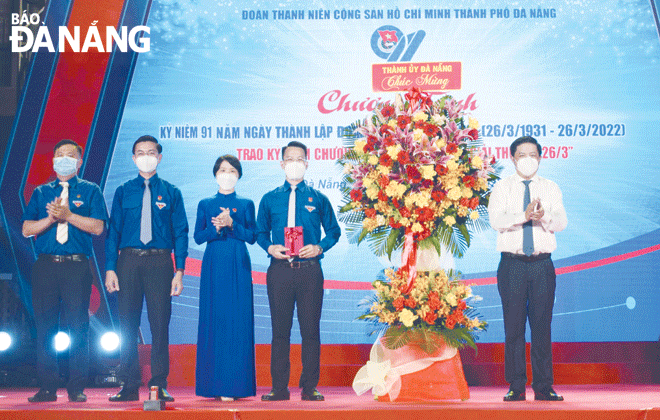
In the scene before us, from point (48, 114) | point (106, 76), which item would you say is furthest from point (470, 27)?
point (48, 114)

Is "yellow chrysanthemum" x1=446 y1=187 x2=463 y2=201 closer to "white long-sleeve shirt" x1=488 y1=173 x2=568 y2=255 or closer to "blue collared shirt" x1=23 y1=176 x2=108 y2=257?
"white long-sleeve shirt" x1=488 y1=173 x2=568 y2=255

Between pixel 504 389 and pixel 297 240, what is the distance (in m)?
1.90

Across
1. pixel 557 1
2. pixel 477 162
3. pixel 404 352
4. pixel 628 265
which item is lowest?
pixel 404 352

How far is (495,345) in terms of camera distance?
201 inches

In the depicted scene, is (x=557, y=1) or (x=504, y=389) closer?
(x=504, y=389)

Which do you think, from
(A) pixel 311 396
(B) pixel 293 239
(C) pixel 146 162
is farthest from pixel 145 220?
(A) pixel 311 396

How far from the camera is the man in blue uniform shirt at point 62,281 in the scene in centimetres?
391

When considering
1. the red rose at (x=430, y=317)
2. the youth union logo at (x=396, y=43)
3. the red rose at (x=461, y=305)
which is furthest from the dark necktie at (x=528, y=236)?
the youth union logo at (x=396, y=43)

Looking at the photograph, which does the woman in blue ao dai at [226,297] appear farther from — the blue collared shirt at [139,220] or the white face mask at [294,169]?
the white face mask at [294,169]

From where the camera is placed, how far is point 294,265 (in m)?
3.93

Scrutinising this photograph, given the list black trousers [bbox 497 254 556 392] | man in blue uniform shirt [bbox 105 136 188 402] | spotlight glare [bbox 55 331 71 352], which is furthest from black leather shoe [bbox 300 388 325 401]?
spotlight glare [bbox 55 331 71 352]

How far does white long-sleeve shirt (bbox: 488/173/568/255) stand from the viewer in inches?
149

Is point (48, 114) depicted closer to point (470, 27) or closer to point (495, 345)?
point (470, 27)

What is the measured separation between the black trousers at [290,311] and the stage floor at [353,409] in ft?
0.64
